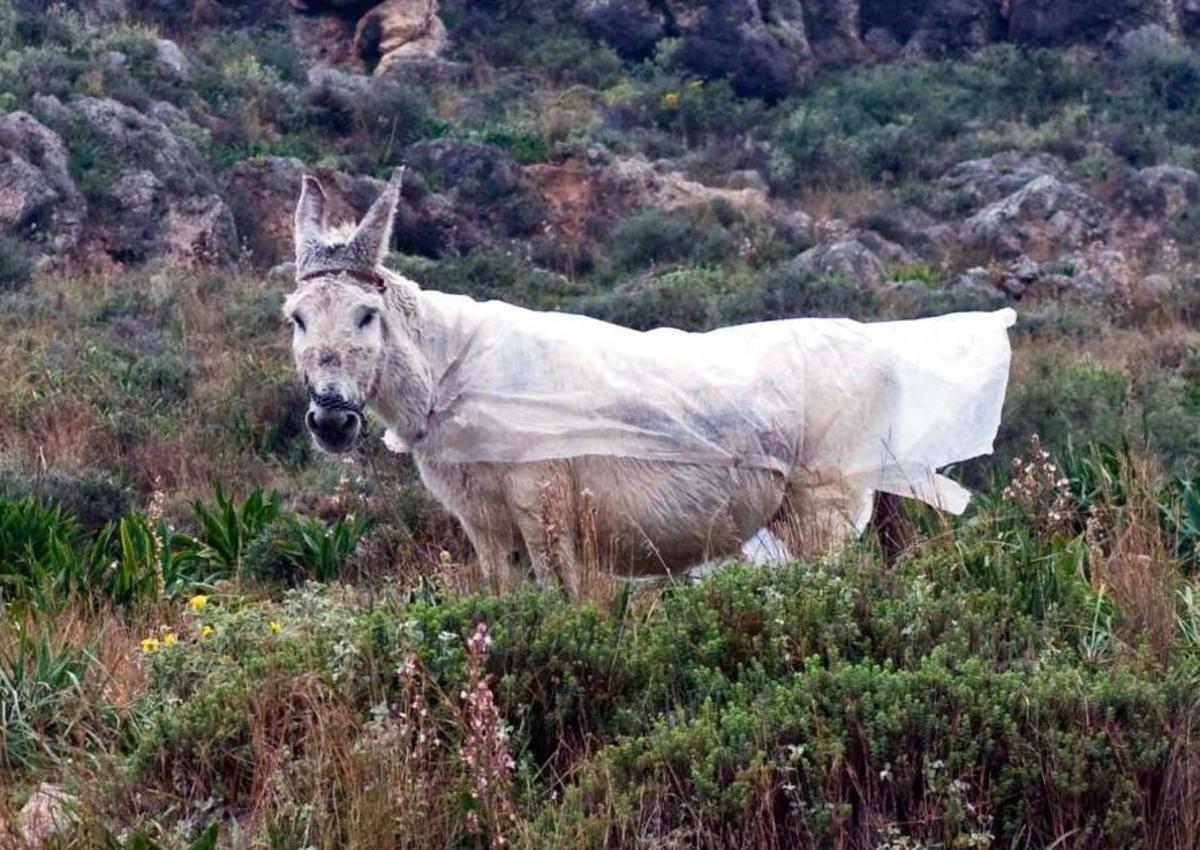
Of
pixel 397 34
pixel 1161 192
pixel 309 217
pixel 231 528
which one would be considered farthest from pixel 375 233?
pixel 397 34

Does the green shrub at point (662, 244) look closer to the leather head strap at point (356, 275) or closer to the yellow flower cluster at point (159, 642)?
the leather head strap at point (356, 275)

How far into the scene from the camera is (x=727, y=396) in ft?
24.1

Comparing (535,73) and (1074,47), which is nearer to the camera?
(535,73)

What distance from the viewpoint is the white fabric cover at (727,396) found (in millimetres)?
7113

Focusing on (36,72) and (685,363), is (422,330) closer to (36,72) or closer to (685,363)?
(685,363)

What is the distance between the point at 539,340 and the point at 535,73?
22.9 m

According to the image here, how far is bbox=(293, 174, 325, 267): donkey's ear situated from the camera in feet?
22.9

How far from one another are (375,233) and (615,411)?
1120 millimetres

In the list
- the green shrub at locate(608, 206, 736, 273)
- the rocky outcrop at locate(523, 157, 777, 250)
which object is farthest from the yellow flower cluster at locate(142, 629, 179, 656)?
the rocky outcrop at locate(523, 157, 777, 250)

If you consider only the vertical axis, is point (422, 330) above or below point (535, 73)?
above

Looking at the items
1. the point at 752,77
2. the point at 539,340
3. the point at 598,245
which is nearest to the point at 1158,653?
the point at 539,340

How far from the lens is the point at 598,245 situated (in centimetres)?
2316

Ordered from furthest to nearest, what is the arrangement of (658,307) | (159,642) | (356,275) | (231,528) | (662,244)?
(662,244) → (658,307) → (231,528) → (356,275) → (159,642)

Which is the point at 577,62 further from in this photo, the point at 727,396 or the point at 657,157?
the point at 727,396
